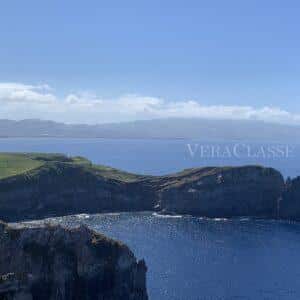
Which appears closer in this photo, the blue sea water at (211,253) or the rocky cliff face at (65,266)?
the rocky cliff face at (65,266)

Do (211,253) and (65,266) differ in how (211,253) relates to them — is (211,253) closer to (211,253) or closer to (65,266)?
(211,253)

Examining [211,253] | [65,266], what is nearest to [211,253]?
[211,253]

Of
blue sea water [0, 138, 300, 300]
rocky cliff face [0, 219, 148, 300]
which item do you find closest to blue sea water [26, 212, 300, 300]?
blue sea water [0, 138, 300, 300]

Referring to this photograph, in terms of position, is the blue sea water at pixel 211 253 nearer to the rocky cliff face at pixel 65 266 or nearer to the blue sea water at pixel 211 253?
the blue sea water at pixel 211 253

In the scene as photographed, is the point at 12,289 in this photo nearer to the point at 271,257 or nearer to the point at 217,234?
the point at 271,257

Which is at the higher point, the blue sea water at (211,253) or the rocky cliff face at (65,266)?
the rocky cliff face at (65,266)

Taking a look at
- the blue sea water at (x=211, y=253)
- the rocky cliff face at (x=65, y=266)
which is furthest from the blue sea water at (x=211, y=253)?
the rocky cliff face at (x=65, y=266)

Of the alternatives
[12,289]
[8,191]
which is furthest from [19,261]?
[8,191]

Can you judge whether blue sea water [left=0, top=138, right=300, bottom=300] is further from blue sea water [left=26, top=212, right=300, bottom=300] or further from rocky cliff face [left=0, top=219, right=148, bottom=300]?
rocky cliff face [left=0, top=219, right=148, bottom=300]
